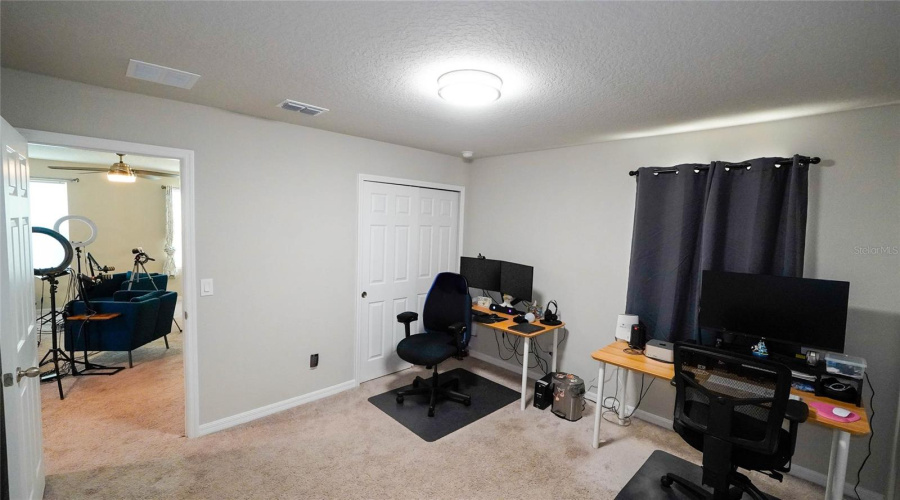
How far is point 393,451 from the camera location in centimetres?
261

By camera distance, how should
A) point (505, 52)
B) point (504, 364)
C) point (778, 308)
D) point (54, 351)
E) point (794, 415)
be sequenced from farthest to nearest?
point (504, 364), point (54, 351), point (778, 308), point (794, 415), point (505, 52)

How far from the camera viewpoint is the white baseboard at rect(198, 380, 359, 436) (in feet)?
9.06

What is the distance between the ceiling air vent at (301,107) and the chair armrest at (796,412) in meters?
3.20

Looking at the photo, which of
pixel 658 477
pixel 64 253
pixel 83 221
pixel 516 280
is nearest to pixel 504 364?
pixel 516 280

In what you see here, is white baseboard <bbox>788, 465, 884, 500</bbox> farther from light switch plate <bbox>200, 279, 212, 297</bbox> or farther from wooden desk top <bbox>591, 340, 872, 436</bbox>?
light switch plate <bbox>200, 279, 212, 297</bbox>

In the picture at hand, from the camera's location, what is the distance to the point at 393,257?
388 centimetres

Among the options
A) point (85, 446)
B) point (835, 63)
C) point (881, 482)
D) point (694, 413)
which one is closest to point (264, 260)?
point (85, 446)

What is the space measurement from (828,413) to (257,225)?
3761mm

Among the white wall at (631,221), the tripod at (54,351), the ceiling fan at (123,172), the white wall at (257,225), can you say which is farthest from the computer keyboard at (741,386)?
the ceiling fan at (123,172)

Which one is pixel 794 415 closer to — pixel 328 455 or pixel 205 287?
pixel 328 455

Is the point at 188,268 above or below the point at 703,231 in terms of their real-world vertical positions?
below

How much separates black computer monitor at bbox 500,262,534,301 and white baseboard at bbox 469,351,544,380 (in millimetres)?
861

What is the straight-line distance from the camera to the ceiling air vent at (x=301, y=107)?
2430mm

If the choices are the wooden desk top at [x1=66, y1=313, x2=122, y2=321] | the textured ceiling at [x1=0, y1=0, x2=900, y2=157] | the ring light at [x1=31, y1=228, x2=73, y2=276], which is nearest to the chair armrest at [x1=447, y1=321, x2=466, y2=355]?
the textured ceiling at [x1=0, y1=0, x2=900, y2=157]
